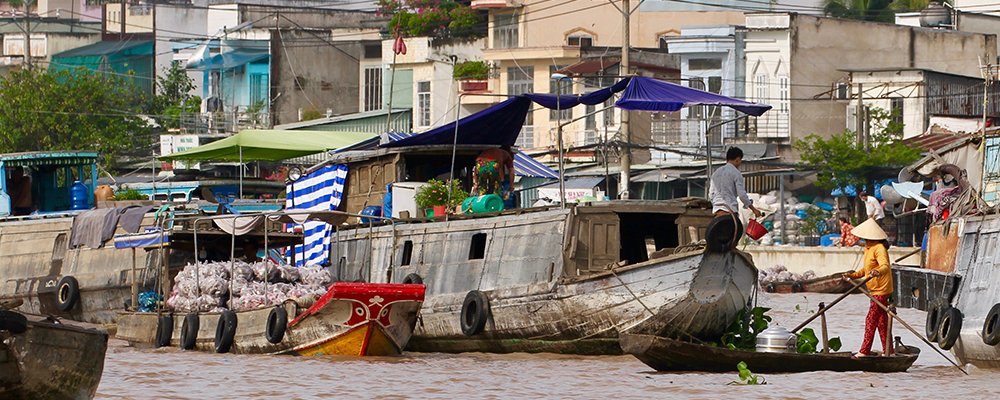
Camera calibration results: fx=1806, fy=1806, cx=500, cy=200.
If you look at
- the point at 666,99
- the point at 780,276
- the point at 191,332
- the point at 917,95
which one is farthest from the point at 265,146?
the point at 917,95

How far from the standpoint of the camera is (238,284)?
72.6 ft

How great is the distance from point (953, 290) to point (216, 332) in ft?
28.3

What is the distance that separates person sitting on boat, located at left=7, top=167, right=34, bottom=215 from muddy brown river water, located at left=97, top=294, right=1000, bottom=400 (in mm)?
8219

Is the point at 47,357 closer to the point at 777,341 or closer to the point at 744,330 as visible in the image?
the point at 777,341

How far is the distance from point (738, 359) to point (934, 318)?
2302 mm

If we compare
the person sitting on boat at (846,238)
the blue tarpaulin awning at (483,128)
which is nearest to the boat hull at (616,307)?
the blue tarpaulin awning at (483,128)

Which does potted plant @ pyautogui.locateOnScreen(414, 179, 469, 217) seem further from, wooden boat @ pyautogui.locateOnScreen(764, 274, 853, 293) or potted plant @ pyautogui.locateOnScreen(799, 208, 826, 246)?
potted plant @ pyautogui.locateOnScreen(799, 208, 826, 246)

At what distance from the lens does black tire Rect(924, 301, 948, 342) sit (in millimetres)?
18016

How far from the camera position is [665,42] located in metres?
47.9

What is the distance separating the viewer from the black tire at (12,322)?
12922mm

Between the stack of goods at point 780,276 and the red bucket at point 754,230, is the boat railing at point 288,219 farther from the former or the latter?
the stack of goods at point 780,276

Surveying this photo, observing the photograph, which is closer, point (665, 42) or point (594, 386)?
→ point (594, 386)

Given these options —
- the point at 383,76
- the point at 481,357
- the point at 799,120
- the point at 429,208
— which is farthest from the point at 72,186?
the point at 383,76

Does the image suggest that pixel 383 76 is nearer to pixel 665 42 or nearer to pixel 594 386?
pixel 665 42
